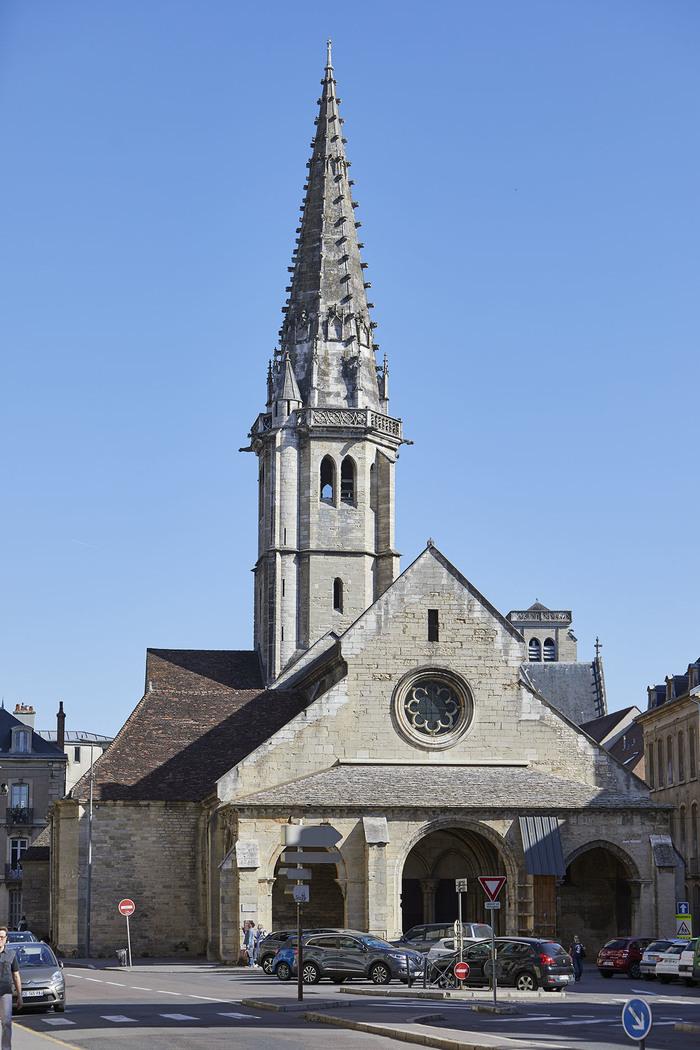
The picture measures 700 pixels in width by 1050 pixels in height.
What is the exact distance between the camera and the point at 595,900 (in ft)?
151

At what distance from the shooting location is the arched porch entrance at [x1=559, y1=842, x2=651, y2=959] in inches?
1797

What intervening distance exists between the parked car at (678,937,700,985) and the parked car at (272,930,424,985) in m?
5.63

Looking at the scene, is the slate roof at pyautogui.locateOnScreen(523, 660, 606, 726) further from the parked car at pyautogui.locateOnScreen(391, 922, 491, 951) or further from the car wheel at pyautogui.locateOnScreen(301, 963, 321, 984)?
the car wheel at pyautogui.locateOnScreen(301, 963, 321, 984)

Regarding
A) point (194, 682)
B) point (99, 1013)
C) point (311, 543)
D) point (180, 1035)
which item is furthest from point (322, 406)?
point (180, 1035)

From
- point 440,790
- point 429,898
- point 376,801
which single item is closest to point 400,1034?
point 376,801

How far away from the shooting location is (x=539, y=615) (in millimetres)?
124062

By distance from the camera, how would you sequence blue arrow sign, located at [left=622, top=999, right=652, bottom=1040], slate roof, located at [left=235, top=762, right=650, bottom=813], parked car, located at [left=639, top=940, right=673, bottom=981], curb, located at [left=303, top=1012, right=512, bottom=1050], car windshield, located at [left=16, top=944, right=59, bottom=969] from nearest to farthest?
1. blue arrow sign, located at [left=622, top=999, right=652, bottom=1040]
2. curb, located at [left=303, top=1012, right=512, bottom=1050]
3. car windshield, located at [left=16, top=944, right=59, bottom=969]
4. parked car, located at [left=639, top=940, right=673, bottom=981]
5. slate roof, located at [left=235, top=762, right=650, bottom=813]

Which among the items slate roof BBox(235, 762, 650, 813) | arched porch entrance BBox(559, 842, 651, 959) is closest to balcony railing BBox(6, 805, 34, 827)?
slate roof BBox(235, 762, 650, 813)

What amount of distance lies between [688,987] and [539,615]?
89.5 metres

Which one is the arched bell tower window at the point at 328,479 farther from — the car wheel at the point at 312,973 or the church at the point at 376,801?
the car wheel at the point at 312,973

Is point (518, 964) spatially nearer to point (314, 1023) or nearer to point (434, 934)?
point (434, 934)

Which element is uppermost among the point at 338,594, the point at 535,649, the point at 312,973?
the point at 535,649

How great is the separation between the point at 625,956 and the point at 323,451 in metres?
25.9

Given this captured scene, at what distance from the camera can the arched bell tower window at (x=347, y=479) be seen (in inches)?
2346
